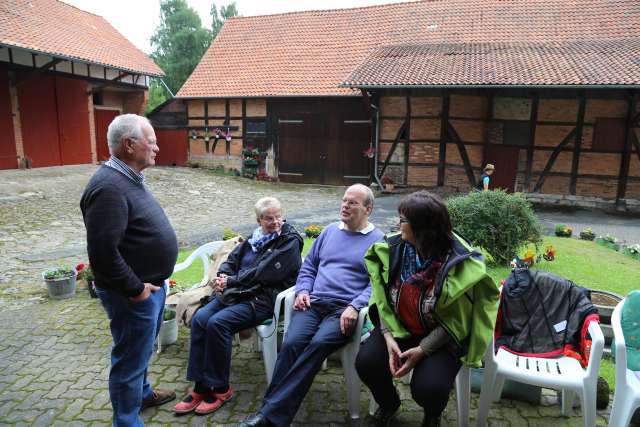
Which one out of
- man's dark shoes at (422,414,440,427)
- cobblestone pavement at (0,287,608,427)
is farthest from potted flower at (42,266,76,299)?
man's dark shoes at (422,414,440,427)

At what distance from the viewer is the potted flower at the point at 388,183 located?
13.8 meters

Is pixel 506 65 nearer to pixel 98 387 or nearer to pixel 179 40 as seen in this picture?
pixel 98 387

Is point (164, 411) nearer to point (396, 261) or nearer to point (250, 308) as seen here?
point (250, 308)

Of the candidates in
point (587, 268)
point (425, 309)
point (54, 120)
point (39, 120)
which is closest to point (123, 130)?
point (425, 309)

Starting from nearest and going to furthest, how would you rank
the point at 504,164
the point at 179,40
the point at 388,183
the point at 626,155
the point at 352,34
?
the point at 626,155
the point at 504,164
the point at 388,183
the point at 352,34
the point at 179,40

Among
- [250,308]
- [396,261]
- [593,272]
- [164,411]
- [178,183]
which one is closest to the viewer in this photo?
[396,261]

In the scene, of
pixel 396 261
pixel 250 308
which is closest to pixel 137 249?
pixel 250 308

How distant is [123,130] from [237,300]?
1370mm

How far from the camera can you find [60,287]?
15.7ft

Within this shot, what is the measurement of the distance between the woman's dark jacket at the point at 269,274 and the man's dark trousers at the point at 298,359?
33 cm

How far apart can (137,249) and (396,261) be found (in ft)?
4.55

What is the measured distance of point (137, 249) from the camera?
230 centimetres

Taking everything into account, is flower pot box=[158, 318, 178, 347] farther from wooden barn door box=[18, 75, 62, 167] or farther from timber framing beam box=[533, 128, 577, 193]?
wooden barn door box=[18, 75, 62, 167]

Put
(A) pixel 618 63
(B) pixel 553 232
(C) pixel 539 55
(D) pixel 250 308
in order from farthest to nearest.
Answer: (C) pixel 539 55
(A) pixel 618 63
(B) pixel 553 232
(D) pixel 250 308
